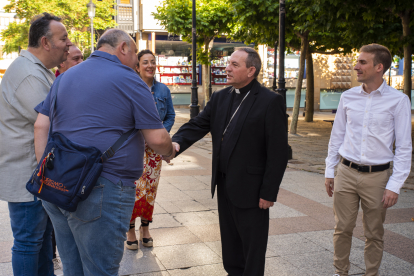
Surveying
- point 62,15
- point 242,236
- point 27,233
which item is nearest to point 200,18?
point 62,15

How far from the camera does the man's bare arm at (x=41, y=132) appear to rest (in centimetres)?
244

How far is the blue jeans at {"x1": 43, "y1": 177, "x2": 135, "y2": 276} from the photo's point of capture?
2227mm

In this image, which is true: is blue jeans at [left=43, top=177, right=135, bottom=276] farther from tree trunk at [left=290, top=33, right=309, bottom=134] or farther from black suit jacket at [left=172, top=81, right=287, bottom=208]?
tree trunk at [left=290, top=33, right=309, bottom=134]

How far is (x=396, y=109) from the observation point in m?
3.21

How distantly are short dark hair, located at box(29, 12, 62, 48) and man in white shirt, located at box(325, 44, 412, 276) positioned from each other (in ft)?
7.64

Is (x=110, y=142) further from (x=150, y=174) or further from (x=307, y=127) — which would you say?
(x=307, y=127)

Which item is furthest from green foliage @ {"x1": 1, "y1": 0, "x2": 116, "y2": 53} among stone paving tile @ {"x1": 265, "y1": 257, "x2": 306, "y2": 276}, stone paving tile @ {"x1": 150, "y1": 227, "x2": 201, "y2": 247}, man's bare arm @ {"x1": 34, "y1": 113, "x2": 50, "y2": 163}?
man's bare arm @ {"x1": 34, "y1": 113, "x2": 50, "y2": 163}

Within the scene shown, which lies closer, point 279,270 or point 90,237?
point 90,237

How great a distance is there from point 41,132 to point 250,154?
1.44 m

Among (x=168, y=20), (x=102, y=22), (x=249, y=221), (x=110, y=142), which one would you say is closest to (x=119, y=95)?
(x=110, y=142)

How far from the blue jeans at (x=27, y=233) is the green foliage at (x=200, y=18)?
18.7 meters

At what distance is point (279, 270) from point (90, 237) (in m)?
2.08

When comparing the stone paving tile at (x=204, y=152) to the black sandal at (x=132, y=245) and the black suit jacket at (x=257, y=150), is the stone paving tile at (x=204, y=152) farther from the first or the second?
the black suit jacket at (x=257, y=150)

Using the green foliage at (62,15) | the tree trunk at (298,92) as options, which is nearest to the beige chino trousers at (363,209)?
the tree trunk at (298,92)
